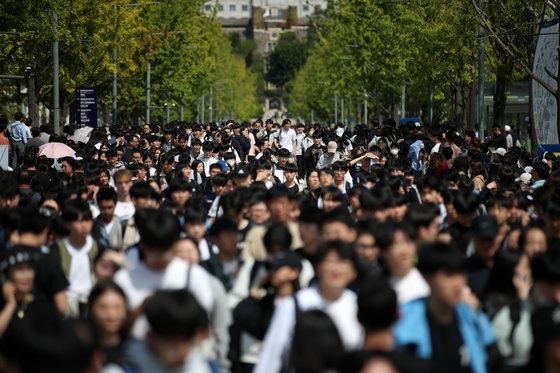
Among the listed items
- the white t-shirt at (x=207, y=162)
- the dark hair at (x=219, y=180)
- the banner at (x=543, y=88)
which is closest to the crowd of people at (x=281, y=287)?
the dark hair at (x=219, y=180)

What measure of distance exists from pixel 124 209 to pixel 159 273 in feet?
15.4

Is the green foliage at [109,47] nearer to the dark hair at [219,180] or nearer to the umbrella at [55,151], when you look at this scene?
the umbrella at [55,151]

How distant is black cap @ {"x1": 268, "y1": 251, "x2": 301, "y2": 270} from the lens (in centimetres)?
616

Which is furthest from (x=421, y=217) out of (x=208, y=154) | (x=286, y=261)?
(x=208, y=154)

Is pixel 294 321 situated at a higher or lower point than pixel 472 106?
higher

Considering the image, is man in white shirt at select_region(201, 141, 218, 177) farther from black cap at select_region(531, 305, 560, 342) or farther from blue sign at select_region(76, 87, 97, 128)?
blue sign at select_region(76, 87, 97, 128)

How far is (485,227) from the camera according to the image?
7.38 meters

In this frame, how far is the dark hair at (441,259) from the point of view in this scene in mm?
5527

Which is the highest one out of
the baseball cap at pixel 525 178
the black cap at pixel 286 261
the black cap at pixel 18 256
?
the black cap at pixel 286 261

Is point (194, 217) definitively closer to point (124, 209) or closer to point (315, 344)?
point (124, 209)

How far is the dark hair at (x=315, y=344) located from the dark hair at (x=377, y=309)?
0.56 ft

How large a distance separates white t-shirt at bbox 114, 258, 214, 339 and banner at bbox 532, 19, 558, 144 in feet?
57.0

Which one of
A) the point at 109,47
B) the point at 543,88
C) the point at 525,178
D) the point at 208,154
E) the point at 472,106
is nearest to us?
the point at 525,178

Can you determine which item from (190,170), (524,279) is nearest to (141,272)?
(524,279)
